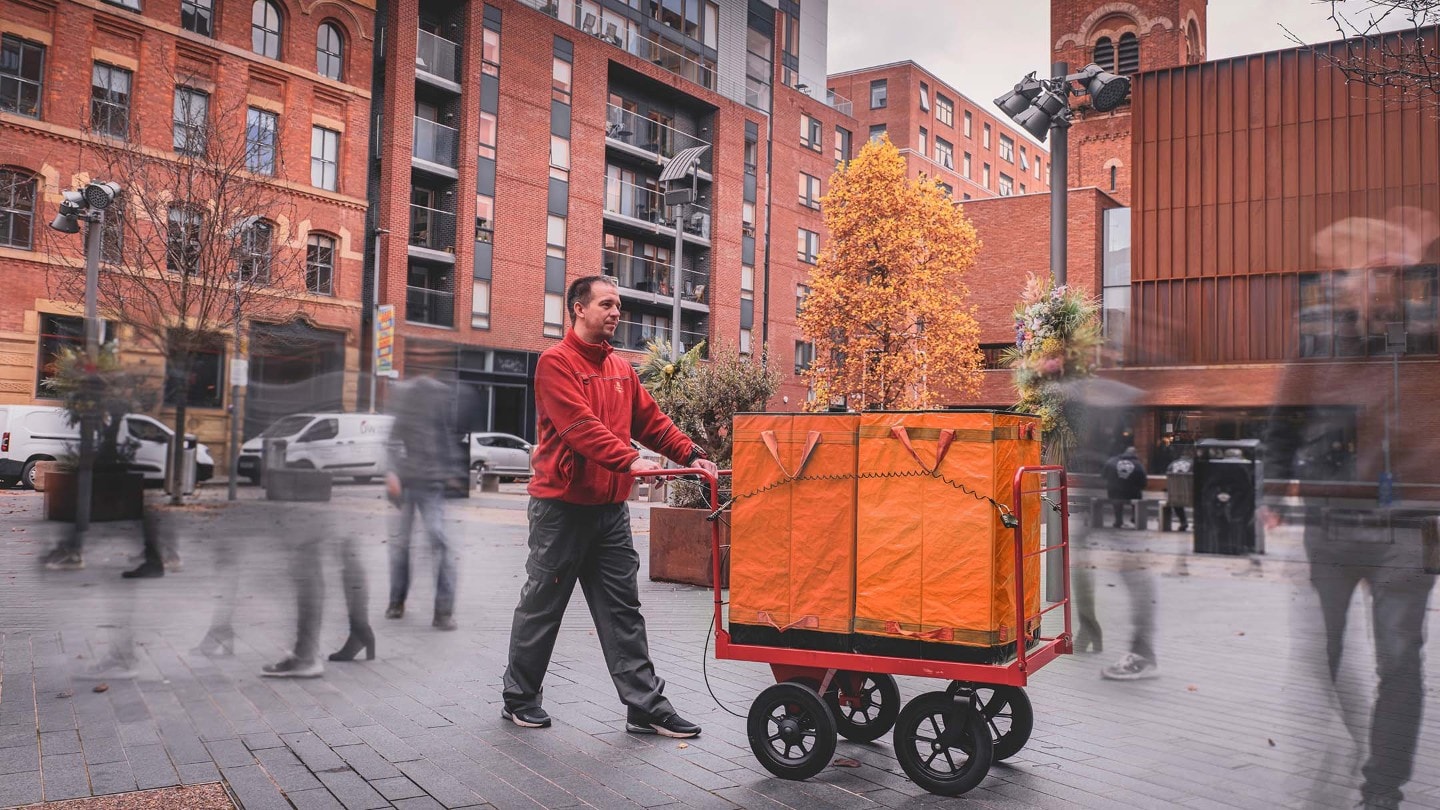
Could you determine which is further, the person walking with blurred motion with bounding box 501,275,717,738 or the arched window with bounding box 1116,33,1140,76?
the arched window with bounding box 1116,33,1140,76

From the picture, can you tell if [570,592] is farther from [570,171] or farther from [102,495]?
[570,171]

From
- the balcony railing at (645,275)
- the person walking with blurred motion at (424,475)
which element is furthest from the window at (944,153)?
the person walking with blurred motion at (424,475)

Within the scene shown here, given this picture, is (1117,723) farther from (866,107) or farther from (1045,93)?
(866,107)

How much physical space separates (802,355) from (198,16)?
32525 millimetres

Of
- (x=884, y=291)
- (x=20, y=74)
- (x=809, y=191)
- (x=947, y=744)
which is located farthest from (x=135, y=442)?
(x=809, y=191)

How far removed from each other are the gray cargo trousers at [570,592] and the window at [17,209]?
2578 centimetres

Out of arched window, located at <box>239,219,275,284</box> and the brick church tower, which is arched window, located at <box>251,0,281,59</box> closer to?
arched window, located at <box>239,219,275,284</box>

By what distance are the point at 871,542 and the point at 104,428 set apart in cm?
451

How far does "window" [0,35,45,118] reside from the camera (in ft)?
83.7

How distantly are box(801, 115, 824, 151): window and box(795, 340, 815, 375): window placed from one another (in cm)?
1039

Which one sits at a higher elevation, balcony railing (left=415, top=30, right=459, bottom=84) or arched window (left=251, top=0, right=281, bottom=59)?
balcony railing (left=415, top=30, right=459, bottom=84)

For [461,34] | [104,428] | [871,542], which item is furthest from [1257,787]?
[461,34]

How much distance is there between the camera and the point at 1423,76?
599 centimetres

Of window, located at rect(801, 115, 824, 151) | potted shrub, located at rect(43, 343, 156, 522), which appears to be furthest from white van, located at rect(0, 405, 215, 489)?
window, located at rect(801, 115, 824, 151)
